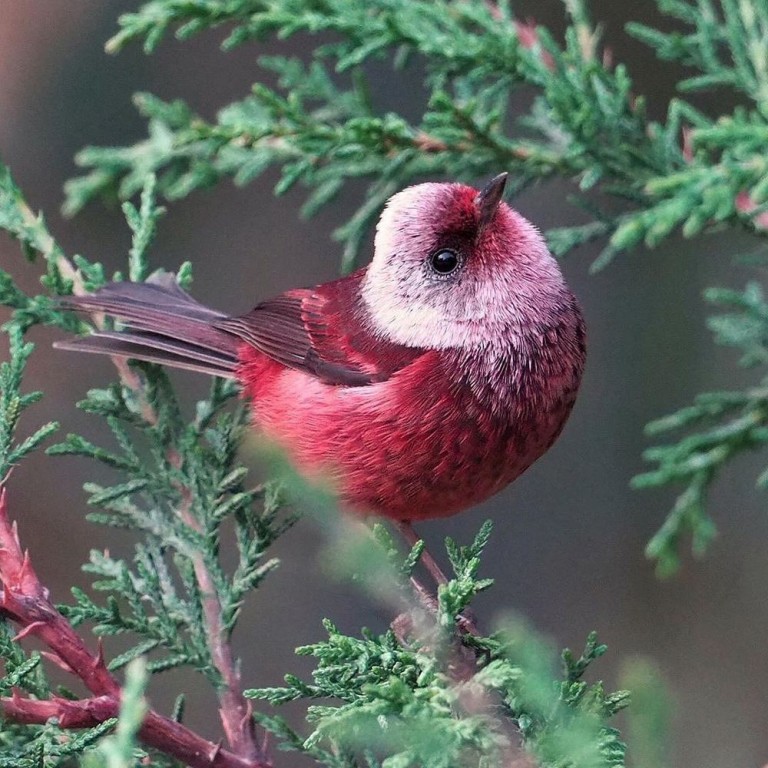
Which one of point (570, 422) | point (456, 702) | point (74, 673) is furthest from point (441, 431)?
point (570, 422)

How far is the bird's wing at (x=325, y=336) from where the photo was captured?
9.81 feet

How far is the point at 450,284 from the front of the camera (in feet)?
9.93

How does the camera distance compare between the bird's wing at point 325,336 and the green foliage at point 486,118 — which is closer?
the green foliage at point 486,118

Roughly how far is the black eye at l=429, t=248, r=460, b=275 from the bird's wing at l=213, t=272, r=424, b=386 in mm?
269

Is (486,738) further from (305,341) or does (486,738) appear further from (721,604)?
(721,604)

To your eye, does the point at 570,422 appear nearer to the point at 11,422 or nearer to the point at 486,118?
the point at 486,118

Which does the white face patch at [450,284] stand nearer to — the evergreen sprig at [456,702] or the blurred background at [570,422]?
the evergreen sprig at [456,702]

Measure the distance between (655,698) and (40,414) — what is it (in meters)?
4.71

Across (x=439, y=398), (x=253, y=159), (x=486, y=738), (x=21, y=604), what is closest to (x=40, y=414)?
(x=253, y=159)

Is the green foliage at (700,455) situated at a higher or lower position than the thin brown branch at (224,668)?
higher

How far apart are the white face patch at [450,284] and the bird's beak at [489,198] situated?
6cm

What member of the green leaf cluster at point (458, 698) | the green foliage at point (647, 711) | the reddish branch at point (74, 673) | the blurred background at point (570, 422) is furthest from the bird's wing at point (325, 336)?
the blurred background at point (570, 422)

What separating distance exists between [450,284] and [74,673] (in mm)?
1608

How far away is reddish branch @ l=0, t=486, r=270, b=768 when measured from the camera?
1.81 m
